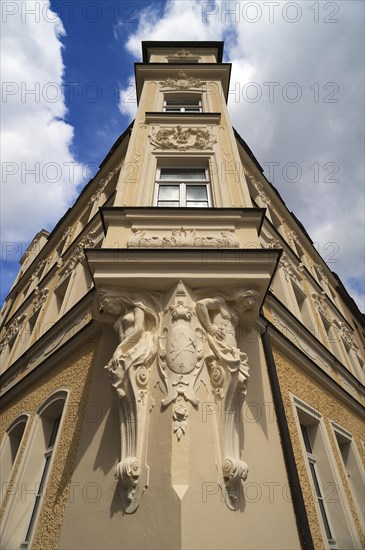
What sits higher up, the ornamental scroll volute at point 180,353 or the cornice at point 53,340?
the cornice at point 53,340

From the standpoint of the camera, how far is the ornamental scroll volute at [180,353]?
3863mm

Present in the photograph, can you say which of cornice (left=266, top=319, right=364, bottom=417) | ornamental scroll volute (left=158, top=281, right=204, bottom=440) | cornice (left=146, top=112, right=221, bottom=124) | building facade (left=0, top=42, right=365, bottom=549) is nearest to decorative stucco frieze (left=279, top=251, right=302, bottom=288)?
building facade (left=0, top=42, right=365, bottom=549)

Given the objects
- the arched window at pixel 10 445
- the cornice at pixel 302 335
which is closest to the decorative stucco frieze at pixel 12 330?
the arched window at pixel 10 445

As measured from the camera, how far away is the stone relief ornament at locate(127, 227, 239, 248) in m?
5.16

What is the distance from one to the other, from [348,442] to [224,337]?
5.30m

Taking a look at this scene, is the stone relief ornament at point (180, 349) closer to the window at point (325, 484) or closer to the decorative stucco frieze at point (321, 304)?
the window at point (325, 484)

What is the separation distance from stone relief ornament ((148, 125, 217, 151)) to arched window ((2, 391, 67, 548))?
5.55 metres

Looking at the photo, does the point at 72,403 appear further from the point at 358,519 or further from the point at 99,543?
the point at 358,519

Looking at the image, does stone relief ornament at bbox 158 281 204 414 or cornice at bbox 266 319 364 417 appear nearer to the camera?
stone relief ornament at bbox 158 281 204 414

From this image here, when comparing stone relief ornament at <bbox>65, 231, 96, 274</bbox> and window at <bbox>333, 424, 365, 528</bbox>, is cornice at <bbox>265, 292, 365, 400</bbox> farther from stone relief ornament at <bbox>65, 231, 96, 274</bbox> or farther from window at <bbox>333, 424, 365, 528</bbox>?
stone relief ornament at <bbox>65, 231, 96, 274</bbox>

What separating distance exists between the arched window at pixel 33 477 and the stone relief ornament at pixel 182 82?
9.05 metres

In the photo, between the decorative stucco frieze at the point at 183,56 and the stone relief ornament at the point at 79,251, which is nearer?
the stone relief ornament at the point at 79,251

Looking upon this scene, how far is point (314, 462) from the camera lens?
615 centimetres

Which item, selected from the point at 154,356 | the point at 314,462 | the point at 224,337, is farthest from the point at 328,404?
the point at 154,356
